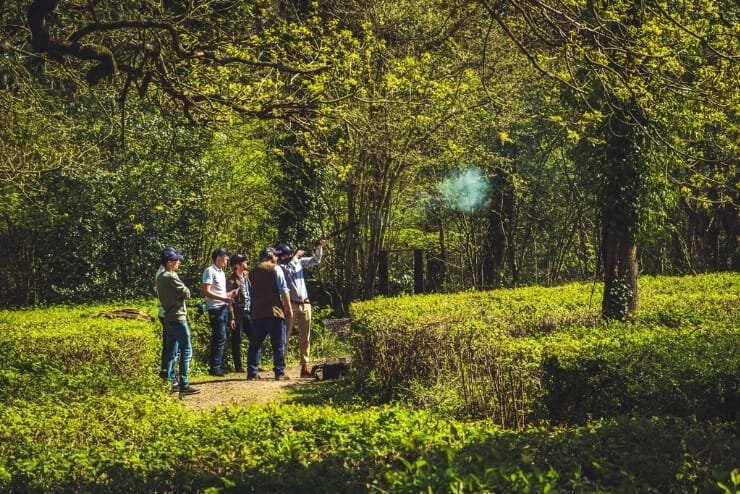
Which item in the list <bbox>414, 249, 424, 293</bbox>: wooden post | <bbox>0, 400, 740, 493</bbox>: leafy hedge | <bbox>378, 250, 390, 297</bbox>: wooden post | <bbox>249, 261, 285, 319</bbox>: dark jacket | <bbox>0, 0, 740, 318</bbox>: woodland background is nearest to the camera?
<bbox>0, 400, 740, 493</bbox>: leafy hedge

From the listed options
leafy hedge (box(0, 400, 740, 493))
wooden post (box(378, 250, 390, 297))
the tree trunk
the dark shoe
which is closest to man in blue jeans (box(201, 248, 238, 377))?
the dark shoe

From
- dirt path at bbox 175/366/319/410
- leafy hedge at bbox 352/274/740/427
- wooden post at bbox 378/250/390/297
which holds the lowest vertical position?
dirt path at bbox 175/366/319/410

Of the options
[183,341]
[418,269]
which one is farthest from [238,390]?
[418,269]

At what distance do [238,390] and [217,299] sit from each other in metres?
1.66

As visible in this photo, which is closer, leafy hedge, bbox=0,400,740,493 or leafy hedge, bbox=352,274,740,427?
leafy hedge, bbox=0,400,740,493

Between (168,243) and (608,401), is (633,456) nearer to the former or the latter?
(608,401)

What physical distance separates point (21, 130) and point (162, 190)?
483cm

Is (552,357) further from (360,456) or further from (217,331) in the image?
(217,331)

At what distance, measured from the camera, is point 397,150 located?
22203 mm

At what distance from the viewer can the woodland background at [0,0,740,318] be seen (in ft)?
43.0

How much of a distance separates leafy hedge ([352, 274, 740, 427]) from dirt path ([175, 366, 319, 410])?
1181 millimetres

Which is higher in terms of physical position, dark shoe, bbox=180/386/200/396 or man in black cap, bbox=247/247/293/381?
man in black cap, bbox=247/247/293/381

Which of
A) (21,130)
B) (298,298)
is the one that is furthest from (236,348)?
(21,130)

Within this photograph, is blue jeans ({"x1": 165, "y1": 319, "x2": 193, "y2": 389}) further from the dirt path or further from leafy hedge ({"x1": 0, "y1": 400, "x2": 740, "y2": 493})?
leafy hedge ({"x1": 0, "y1": 400, "x2": 740, "y2": 493})
